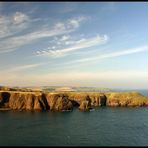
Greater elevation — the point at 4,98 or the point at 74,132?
the point at 4,98

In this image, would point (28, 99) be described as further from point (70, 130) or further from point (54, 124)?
point (70, 130)

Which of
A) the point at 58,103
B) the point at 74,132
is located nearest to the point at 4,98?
the point at 58,103

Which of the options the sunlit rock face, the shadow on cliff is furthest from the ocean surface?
the shadow on cliff

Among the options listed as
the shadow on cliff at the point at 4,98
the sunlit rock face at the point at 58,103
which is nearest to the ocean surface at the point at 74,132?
the sunlit rock face at the point at 58,103

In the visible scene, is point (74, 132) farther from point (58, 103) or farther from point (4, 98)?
point (4, 98)

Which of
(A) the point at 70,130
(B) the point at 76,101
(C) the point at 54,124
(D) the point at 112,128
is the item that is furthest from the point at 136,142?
(B) the point at 76,101

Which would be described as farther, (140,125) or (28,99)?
(28,99)

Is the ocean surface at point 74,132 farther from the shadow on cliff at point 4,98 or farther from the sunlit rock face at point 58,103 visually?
the shadow on cliff at point 4,98

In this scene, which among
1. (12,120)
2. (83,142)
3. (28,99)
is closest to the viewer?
(83,142)
